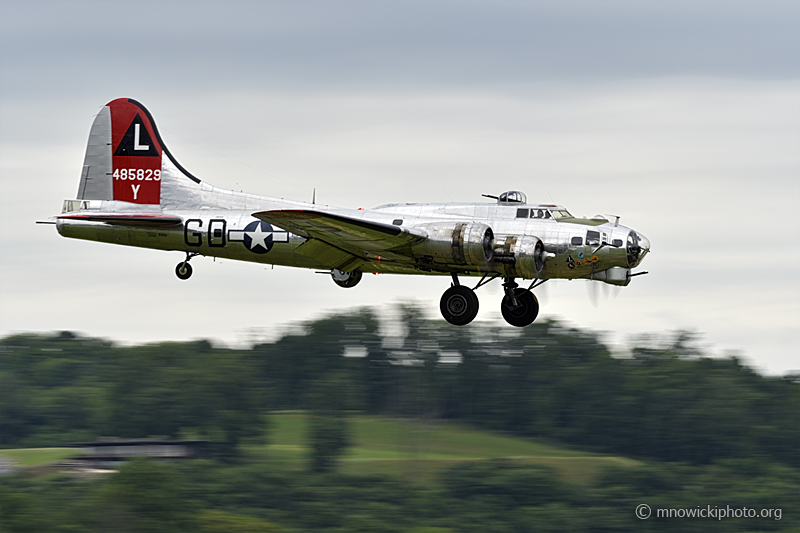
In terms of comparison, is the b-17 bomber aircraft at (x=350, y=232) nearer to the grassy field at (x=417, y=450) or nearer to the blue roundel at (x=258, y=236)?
the blue roundel at (x=258, y=236)

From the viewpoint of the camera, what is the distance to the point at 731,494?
9406cm

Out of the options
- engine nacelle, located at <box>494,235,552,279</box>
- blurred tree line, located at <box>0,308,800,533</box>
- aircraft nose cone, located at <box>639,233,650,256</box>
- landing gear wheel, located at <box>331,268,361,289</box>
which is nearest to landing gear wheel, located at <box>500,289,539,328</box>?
engine nacelle, located at <box>494,235,552,279</box>

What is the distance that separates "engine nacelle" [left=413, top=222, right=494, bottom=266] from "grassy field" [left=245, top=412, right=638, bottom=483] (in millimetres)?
68236

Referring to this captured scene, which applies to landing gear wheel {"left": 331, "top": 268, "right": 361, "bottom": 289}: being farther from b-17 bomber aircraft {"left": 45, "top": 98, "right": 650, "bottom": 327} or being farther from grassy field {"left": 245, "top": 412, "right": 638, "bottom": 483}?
grassy field {"left": 245, "top": 412, "right": 638, "bottom": 483}

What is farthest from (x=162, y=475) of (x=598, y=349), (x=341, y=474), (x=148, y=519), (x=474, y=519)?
(x=598, y=349)

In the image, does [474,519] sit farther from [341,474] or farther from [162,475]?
[162,475]

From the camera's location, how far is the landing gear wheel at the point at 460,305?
86.0 ft

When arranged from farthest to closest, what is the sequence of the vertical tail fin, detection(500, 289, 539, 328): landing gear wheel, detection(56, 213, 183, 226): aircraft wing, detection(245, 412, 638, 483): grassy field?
detection(245, 412, 638, 483): grassy field < the vertical tail fin < detection(56, 213, 183, 226): aircraft wing < detection(500, 289, 539, 328): landing gear wheel

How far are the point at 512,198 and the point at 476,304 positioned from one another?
325 centimetres

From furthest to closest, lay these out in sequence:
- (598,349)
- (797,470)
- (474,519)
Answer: (598,349)
(797,470)
(474,519)

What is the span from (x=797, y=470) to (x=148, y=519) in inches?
2450

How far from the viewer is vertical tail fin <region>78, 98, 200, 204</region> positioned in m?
30.8

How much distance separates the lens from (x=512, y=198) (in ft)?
90.0

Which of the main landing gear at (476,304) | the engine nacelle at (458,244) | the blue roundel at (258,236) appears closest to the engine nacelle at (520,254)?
the engine nacelle at (458,244)
